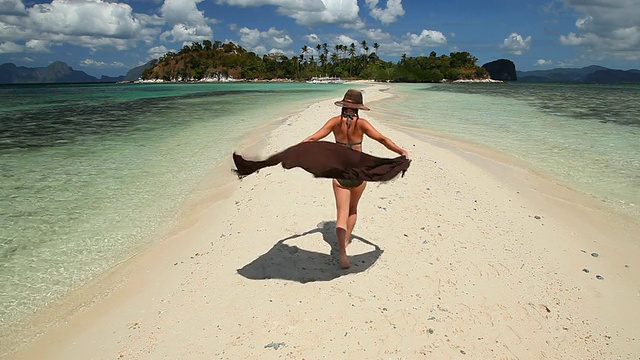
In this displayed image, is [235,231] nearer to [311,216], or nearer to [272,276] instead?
[311,216]

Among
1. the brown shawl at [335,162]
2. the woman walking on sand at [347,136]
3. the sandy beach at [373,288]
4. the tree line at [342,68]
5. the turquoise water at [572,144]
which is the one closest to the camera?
the sandy beach at [373,288]

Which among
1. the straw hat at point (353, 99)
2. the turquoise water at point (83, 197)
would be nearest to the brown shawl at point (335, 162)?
the straw hat at point (353, 99)

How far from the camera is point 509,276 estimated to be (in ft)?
15.2

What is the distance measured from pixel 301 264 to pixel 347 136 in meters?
1.67

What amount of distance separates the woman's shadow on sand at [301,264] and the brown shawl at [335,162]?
45.3 inches

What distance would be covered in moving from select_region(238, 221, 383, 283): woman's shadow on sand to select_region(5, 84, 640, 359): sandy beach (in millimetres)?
24

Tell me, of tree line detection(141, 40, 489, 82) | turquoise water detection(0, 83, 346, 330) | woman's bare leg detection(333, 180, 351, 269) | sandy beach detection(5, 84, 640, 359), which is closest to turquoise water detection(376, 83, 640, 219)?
sandy beach detection(5, 84, 640, 359)

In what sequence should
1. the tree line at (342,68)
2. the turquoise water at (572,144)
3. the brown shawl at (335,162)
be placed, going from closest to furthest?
1. the brown shawl at (335,162)
2. the turquoise water at (572,144)
3. the tree line at (342,68)

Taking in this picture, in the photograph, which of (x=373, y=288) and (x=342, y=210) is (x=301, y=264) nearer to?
(x=342, y=210)

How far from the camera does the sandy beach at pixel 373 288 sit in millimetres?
3531

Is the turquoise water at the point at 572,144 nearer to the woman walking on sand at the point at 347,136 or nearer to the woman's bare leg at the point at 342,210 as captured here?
the woman walking on sand at the point at 347,136

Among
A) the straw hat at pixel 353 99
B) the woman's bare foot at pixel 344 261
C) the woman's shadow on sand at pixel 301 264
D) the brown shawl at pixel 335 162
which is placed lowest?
the woman's shadow on sand at pixel 301 264

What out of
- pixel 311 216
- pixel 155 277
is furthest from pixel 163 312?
pixel 311 216

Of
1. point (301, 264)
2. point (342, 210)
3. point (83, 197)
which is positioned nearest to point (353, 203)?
point (342, 210)
